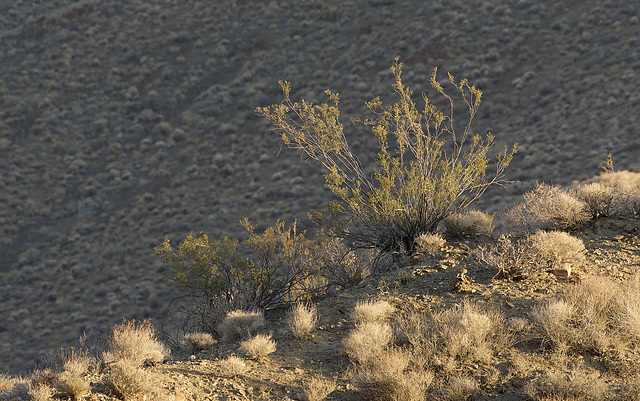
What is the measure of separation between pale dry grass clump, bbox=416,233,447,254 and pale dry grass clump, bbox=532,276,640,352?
7.47 ft

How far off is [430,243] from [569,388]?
3.68 m

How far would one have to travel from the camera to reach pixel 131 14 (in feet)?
143

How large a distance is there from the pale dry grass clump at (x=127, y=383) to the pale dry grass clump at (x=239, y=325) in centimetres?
207

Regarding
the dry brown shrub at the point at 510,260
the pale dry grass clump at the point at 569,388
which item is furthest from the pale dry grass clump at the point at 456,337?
the dry brown shrub at the point at 510,260

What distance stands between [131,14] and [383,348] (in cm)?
4400

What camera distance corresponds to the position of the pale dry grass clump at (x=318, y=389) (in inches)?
221

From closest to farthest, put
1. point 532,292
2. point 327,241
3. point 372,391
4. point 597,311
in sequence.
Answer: point 372,391
point 597,311
point 532,292
point 327,241

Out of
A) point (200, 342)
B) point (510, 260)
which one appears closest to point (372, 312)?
point (510, 260)

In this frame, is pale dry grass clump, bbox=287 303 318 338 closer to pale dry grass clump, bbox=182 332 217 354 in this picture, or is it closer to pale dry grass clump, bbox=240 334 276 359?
pale dry grass clump, bbox=240 334 276 359

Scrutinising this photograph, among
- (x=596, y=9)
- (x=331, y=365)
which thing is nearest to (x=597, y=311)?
(x=331, y=365)

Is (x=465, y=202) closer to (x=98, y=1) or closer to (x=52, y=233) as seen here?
(x=52, y=233)

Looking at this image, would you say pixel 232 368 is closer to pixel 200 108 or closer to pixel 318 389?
A: pixel 318 389

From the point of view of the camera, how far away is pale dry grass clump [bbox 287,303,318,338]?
710cm

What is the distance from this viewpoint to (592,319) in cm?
600
